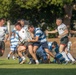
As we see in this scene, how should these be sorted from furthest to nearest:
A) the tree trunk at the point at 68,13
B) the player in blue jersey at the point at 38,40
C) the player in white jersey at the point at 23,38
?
the tree trunk at the point at 68,13 < the player in white jersey at the point at 23,38 < the player in blue jersey at the point at 38,40

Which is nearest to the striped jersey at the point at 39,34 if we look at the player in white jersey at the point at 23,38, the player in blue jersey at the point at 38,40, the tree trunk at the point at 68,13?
the player in blue jersey at the point at 38,40

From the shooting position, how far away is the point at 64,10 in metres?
45.5

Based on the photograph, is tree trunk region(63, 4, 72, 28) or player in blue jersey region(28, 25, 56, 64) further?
tree trunk region(63, 4, 72, 28)

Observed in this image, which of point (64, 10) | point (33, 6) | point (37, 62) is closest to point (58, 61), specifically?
point (37, 62)

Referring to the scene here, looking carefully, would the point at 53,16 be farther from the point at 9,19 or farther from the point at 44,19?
the point at 9,19

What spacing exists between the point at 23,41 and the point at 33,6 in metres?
21.8

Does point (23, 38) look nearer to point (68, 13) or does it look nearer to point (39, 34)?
point (39, 34)

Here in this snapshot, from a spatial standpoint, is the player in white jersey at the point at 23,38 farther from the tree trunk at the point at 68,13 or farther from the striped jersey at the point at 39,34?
the tree trunk at the point at 68,13

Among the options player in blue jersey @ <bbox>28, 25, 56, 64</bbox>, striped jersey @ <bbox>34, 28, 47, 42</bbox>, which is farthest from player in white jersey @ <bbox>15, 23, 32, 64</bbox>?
striped jersey @ <bbox>34, 28, 47, 42</bbox>

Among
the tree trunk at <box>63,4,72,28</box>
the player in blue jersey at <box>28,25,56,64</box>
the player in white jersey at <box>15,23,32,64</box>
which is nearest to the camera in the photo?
the player in blue jersey at <box>28,25,56,64</box>

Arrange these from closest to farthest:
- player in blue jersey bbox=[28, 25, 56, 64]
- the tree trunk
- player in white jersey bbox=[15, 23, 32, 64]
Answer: player in blue jersey bbox=[28, 25, 56, 64]
player in white jersey bbox=[15, 23, 32, 64]
the tree trunk

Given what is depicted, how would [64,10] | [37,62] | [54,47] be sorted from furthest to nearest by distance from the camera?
[64,10] < [54,47] < [37,62]

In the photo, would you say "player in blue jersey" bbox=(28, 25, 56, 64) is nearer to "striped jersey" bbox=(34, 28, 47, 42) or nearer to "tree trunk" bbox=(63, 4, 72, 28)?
"striped jersey" bbox=(34, 28, 47, 42)

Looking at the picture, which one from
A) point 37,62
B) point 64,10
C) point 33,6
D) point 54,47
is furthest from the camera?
point 64,10
